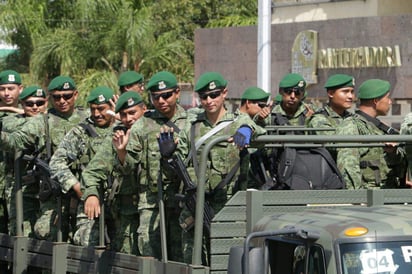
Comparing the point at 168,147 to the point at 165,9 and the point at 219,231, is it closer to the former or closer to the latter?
the point at 219,231

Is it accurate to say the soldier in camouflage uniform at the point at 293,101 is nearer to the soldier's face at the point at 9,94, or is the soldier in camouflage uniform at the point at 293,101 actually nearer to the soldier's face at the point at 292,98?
the soldier's face at the point at 292,98

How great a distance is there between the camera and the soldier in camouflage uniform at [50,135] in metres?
8.87

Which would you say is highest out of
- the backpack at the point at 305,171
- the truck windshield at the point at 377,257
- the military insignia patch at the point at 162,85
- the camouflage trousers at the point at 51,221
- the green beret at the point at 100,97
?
the green beret at the point at 100,97

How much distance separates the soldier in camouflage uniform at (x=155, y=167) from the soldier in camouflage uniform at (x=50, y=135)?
147 centimetres

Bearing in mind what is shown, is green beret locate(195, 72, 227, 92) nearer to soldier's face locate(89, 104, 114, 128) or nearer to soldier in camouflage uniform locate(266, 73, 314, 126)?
soldier's face locate(89, 104, 114, 128)

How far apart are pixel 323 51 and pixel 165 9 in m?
12.6

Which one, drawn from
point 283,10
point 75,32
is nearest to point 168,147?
point 283,10

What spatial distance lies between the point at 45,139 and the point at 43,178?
60cm

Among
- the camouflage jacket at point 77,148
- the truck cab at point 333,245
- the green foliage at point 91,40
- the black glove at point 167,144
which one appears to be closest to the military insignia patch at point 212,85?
the black glove at point 167,144

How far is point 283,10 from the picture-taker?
25734mm

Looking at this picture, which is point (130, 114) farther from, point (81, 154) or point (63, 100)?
point (63, 100)

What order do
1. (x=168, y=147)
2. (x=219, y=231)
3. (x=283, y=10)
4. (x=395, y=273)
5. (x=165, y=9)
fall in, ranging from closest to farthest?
(x=395, y=273) → (x=219, y=231) → (x=168, y=147) → (x=283, y=10) → (x=165, y=9)

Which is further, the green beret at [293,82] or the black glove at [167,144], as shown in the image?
the green beret at [293,82]

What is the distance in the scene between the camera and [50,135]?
9.41 meters
